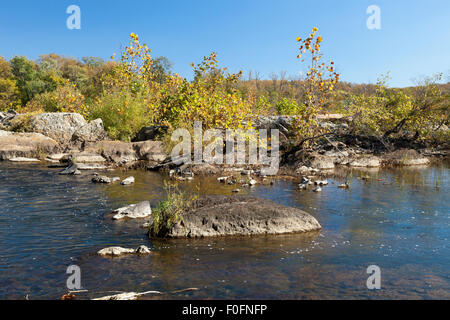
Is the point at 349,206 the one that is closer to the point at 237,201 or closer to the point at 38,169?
the point at 237,201

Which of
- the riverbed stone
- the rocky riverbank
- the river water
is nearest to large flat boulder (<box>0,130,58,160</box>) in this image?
the rocky riverbank

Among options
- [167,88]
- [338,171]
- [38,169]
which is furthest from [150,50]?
Answer: [338,171]

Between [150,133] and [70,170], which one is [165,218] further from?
[150,133]

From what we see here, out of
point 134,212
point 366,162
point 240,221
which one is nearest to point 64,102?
point 134,212

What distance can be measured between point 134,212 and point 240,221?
2301 mm

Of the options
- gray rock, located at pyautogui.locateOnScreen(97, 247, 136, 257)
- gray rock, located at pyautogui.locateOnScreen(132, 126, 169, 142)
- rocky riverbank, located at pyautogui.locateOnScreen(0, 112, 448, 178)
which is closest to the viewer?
gray rock, located at pyautogui.locateOnScreen(97, 247, 136, 257)

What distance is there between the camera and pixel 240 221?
6332 millimetres

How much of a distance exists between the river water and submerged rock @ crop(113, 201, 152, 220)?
0.82ft

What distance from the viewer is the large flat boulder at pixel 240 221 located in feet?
20.2

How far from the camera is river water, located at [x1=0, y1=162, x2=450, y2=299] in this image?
172 inches

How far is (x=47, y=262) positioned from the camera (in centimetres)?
509

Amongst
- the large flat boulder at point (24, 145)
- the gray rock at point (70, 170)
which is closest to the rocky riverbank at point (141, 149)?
the large flat boulder at point (24, 145)

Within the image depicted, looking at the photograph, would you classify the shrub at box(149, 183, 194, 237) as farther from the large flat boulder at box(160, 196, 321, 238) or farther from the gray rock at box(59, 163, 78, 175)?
the gray rock at box(59, 163, 78, 175)

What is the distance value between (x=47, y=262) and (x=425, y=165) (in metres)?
15.3
